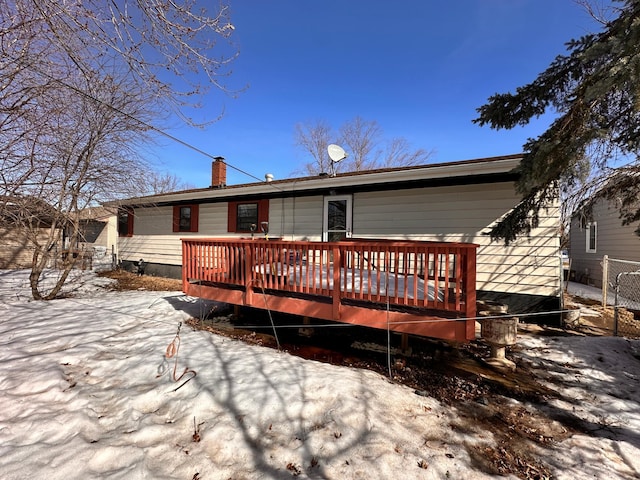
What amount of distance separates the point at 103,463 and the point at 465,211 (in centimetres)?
641

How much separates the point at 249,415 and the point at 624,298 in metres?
10.1

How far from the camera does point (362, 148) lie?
838 inches

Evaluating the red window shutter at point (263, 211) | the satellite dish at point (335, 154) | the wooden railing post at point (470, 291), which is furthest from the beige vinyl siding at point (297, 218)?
the wooden railing post at point (470, 291)

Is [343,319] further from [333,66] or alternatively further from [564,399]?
[333,66]

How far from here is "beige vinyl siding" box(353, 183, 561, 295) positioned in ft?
17.8

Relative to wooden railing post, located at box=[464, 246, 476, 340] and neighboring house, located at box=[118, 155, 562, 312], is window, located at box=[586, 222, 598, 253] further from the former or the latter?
wooden railing post, located at box=[464, 246, 476, 340]

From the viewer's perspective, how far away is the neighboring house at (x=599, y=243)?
862cm

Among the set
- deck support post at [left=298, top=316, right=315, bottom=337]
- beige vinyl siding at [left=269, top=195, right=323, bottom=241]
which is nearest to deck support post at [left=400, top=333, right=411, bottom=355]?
deck support post at [left=298, top=316, right=315, bottom=337]

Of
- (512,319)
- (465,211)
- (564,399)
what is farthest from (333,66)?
(564,399)

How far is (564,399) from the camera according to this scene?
2934mm

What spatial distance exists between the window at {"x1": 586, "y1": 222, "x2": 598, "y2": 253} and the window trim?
1456 centimetres

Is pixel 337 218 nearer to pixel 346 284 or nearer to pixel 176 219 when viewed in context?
pixel 346 284

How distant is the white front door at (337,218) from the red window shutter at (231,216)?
3.20 metres

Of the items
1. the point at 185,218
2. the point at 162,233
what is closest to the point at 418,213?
the point at 185,218
